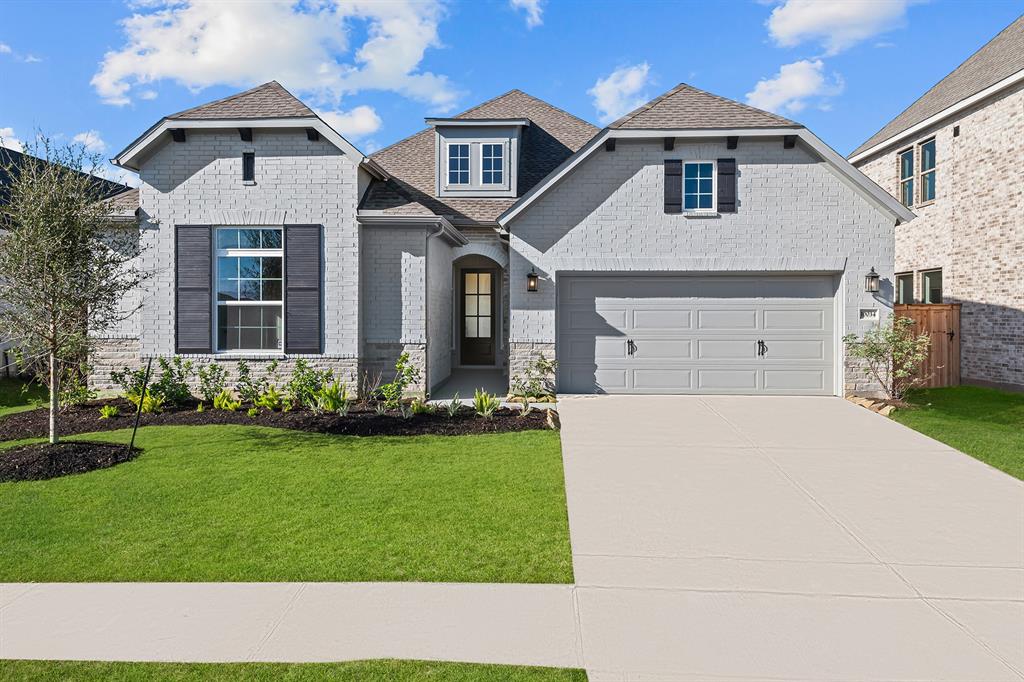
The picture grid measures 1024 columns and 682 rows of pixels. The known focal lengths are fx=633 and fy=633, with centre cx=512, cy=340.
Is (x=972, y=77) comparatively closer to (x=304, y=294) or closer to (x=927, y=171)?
(x=927, y=171)

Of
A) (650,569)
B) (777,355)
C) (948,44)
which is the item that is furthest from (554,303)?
(948,44)

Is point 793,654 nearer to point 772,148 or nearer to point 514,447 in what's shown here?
point 514,447

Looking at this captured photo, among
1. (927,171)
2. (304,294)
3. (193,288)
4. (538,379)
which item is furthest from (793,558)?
(927,171)

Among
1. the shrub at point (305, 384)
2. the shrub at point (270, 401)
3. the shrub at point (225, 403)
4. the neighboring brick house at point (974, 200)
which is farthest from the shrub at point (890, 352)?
the shrub at point (225, 403)

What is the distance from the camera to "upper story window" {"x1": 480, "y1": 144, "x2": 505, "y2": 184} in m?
15.2

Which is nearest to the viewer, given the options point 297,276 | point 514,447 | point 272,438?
point 514,447

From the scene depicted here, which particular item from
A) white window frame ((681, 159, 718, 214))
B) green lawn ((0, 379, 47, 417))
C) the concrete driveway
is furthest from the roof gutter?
green lawn ((0, 379, 47, 417))

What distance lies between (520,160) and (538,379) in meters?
6.69

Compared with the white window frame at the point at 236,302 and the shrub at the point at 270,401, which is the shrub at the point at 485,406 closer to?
the shrub at the point at 270,401

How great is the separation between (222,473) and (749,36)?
39.5 ft

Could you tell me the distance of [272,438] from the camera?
8.91 m

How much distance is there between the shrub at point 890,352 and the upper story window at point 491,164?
8390mm

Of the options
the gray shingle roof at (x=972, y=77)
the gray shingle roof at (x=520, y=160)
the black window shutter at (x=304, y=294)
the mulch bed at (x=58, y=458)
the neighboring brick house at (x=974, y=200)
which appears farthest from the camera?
the gray shingle roof at (x=520, y=160)

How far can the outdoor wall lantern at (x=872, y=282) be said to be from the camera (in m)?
12.1
